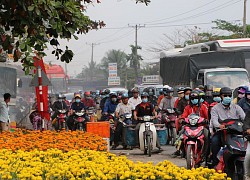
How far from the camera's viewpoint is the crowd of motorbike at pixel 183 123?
10.9 meters

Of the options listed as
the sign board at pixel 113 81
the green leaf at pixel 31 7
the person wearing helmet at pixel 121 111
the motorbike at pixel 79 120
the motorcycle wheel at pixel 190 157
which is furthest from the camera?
the sign board at pixel 113 81

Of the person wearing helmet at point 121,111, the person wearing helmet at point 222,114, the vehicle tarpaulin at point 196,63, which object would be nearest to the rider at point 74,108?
the person wearing helmet at point 121,111

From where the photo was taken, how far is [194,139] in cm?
1302

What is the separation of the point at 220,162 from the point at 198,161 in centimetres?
195

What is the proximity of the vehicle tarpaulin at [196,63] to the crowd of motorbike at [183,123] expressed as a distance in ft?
5.57

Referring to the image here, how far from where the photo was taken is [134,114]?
18.0m

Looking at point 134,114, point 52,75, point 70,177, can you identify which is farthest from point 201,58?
point 52,75

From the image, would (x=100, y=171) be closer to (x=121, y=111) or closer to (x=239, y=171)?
(x=239, y=171)

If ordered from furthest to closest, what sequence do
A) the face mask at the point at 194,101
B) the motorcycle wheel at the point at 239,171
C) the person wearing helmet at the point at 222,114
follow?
the face mask at the point at 194,101 → the person wearing helmet at the point at 222,114 → the motorcycle wheel at the point at 239,171

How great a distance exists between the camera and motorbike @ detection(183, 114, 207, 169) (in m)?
12.9

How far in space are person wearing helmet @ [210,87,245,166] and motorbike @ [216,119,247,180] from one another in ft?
1.12

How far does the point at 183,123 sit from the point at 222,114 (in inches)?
71.5

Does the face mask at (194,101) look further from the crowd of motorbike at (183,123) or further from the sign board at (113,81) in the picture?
the sign board at (113,81)

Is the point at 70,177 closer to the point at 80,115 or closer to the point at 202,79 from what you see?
the point at 80,115
